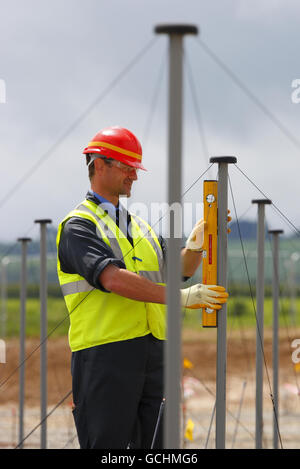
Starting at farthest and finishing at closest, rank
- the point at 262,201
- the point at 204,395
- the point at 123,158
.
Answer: the point at 204,395, the point at 262,201, the point at 123,158

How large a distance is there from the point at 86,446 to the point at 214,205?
4.26ft

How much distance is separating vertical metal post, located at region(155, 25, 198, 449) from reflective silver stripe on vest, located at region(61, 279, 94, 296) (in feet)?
3.81

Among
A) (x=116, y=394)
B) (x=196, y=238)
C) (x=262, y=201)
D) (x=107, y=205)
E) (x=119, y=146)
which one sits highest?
(x=119, y=146)

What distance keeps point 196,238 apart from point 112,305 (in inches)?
20.0

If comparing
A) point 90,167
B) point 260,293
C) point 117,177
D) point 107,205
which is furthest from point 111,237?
point 260,293

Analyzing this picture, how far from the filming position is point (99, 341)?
3.30 m

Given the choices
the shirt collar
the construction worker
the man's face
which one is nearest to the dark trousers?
the construction worker

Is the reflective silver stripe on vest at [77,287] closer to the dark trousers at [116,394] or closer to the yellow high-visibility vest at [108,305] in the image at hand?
the yellow high-visibility vest at [108,305]

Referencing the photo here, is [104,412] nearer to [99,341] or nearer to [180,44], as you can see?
[99,341]

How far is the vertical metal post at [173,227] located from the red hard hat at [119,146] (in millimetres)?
1270

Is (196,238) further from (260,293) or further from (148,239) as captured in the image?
(260,293)

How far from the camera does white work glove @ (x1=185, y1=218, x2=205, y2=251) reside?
10.8 ft

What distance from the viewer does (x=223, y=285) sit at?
3.09 metres

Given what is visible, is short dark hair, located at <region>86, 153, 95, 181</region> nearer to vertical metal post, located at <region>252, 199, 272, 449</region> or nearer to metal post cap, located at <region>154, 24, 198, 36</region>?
vertical metal post, located at <region>252, 199, 272, 449</region>
